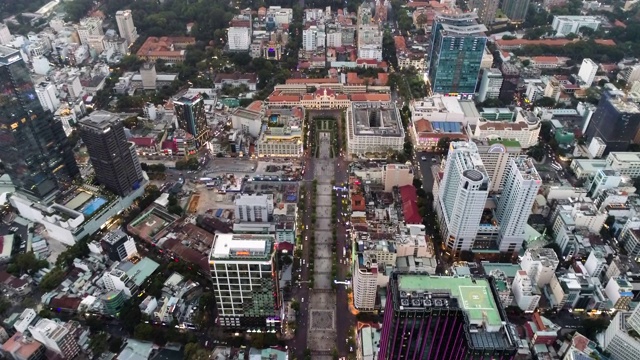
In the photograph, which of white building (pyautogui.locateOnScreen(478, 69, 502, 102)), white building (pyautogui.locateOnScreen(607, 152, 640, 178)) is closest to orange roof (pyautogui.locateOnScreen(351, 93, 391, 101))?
white building (pyautogui.locateOnScreen(478, 69, 502, 102))

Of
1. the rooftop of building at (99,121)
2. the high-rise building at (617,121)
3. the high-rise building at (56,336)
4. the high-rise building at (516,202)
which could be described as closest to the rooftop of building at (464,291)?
the high-rise building at (516,202)

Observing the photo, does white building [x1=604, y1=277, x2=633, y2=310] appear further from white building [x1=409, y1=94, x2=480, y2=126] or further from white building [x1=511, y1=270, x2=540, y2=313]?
white building [x1=409, y1=94, x2=480, y2=126]

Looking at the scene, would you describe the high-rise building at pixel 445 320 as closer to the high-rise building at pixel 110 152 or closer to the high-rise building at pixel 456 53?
the high-rise building at pixel 110 152

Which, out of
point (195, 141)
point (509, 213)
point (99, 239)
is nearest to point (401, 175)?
point (509, 213)

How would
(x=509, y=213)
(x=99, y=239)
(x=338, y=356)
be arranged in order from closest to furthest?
(x=338, y=356), (x=509, y=213), (x=99, y=239)

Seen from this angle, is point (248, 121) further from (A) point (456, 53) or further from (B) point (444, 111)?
(A) point (456, 53)

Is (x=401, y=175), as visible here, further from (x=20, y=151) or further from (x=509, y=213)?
(x=20, y=151)
